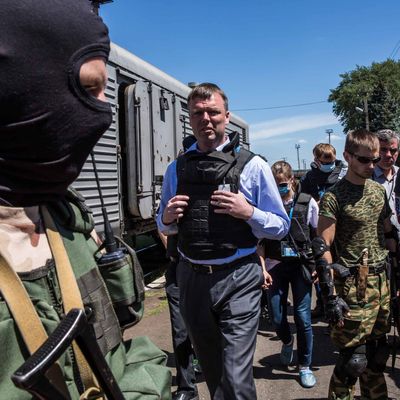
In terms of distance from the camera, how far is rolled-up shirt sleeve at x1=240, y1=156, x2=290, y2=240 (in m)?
2.88

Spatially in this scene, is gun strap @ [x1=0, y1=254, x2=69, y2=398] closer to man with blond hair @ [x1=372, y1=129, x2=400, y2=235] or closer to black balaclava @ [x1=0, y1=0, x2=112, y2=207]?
black balaclava @ [x1=0, y1=0, x2=112, y2=207]

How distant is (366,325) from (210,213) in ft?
4.18

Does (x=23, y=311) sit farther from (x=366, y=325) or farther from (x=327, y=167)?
(x=327, y=167)

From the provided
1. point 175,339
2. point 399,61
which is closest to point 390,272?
point 175,339

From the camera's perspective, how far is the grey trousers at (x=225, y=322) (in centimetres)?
261

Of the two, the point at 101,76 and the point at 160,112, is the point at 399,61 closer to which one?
the point at 160,112

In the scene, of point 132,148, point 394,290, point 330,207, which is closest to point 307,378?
point 394,290

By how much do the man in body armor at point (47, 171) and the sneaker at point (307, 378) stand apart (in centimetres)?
298

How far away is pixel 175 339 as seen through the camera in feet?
Answer: 12.3

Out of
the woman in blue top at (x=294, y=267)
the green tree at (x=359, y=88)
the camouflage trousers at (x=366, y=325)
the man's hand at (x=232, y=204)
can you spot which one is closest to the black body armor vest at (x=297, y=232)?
the woman in blue top at (x=294, y=267)

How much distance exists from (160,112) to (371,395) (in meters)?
5.05

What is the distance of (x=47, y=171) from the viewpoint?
1.07m

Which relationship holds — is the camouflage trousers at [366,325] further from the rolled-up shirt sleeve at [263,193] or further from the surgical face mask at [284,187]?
the surgical face mask at [284,187]

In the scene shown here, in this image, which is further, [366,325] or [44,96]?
[366,325]
